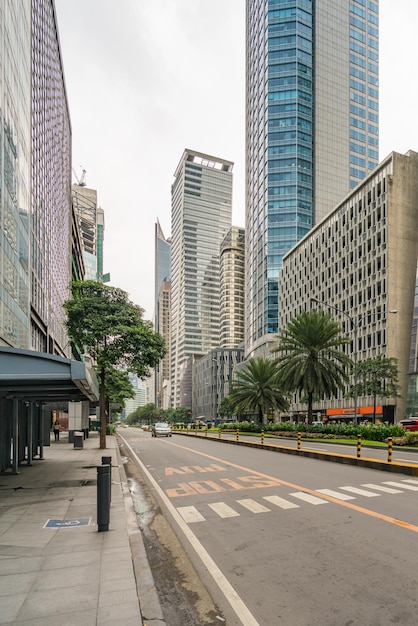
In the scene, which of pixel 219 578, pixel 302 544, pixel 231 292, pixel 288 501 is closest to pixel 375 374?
pixel 288 501

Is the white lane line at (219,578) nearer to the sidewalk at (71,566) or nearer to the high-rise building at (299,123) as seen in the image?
the sidewalk at (71,566)

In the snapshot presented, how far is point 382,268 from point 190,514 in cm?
6281

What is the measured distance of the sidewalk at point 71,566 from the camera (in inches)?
190

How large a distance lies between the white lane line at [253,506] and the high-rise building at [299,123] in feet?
333

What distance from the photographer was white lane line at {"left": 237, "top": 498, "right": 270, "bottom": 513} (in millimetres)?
9876

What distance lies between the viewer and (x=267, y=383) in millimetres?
50875

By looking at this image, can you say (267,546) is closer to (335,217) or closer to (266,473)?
(266,473)

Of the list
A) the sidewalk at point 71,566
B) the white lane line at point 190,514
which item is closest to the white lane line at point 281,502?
the white lane line at point 190,514

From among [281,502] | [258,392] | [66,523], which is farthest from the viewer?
[258,392]

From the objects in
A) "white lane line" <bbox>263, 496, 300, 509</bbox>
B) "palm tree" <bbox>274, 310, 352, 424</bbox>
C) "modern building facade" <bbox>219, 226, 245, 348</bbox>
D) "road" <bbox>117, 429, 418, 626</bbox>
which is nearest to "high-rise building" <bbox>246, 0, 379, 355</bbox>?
"modern building facade" <bbox>219, 226, 245, 348</bbox>

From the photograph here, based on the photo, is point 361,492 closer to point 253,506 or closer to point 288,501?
point 288,501

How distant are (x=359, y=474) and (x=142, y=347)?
15249mm

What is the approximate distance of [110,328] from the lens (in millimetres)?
26672

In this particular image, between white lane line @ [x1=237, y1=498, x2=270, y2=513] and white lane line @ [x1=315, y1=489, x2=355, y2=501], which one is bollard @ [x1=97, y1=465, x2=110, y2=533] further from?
white lane line @ [x1=315, y1=489, x2=355, y2=501]
